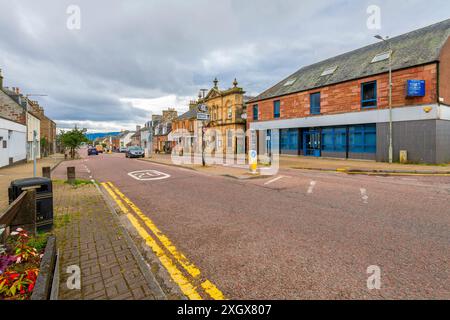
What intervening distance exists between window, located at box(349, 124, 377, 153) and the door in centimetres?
326

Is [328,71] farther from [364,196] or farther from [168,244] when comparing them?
[168,244]

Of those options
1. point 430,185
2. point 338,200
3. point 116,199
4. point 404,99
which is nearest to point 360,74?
point 404,99

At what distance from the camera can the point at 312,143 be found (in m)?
24.0

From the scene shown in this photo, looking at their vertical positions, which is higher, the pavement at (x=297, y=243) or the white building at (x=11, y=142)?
the white building at (x=11, y=142)

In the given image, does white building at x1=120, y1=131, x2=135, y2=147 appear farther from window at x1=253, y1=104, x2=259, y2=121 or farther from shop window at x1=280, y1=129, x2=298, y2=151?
shop window at x1=280, y1=129, x2=298, y2=151

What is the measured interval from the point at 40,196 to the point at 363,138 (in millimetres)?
21341

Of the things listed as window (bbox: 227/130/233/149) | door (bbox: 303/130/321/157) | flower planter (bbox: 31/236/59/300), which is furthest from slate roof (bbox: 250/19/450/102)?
flower planter (bbox: 31/236/59/300)

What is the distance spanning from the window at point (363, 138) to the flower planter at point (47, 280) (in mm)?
21053

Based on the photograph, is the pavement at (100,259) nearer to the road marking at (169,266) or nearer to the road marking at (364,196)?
the road marking at (169,266)

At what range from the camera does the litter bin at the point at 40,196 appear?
449cm

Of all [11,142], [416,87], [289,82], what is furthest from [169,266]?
[289,82]

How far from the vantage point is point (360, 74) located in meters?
19.6

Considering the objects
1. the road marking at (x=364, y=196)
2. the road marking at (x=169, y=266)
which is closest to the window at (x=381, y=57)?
the road marking at (x=364, y=196)

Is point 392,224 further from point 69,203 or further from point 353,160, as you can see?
point 353,160
